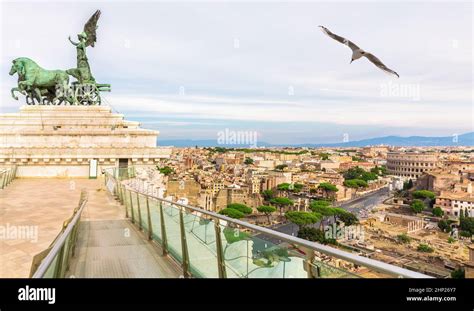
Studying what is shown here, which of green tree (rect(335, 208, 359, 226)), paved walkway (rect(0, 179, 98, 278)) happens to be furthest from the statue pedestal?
green tree (rect(335, 208, 359, 226))

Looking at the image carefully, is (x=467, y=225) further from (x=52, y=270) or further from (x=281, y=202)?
(x=52, y=270)

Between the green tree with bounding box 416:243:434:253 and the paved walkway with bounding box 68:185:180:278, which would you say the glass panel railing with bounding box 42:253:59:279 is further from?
the green tree with bounding box 416:243:434:253

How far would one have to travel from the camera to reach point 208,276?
4.05 metres

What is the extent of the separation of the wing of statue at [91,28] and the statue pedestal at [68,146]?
6.67 meters

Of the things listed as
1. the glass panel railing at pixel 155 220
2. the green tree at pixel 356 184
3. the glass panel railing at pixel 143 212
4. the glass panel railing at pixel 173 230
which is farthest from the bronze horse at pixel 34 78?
the green tree at pixel 356 184

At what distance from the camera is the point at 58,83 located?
21125mm

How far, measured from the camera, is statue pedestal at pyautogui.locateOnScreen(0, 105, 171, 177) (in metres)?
16.4

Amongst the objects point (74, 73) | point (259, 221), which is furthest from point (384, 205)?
point (74, 73)

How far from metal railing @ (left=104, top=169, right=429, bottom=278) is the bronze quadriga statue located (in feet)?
57.7

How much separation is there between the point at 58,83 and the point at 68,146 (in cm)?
634

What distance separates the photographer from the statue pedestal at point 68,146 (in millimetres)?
16391

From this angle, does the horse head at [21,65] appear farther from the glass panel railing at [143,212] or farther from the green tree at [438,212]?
the green tree at [438,212]
